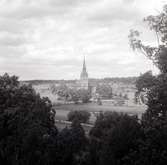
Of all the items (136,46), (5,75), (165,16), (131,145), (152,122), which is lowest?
(131,145)

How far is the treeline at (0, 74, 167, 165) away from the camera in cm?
1695

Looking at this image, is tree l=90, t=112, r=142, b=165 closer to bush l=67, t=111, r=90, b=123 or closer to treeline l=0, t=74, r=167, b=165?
treeline l=0, t=74, r=167, b=165

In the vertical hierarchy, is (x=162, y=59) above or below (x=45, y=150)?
above

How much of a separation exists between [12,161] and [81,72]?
484 ft

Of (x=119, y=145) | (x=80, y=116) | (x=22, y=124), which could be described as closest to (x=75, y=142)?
(x=119, y=145)

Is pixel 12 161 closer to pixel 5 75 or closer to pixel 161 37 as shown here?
pixel 5 75

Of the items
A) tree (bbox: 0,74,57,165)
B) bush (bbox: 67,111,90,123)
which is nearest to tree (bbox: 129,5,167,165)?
tree (bbox: 0,74,57,165)

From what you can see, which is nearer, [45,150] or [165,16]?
[45,150]

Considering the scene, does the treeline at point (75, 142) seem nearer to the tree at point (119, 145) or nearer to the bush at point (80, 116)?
the tree at point (119, 145)

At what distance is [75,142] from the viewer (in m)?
20.1

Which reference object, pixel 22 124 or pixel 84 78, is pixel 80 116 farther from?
pixel 84 78

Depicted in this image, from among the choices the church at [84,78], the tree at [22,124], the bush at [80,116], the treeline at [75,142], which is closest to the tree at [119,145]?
the treeline at [75,142]

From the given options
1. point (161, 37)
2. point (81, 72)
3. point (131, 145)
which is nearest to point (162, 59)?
point (161, 37)

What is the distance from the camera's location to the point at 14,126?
73.3 feet
